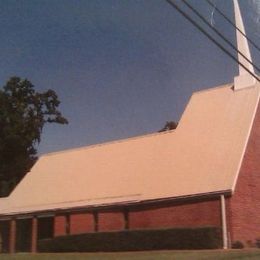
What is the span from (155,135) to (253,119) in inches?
293

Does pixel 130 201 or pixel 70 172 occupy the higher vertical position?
pixel 70 172

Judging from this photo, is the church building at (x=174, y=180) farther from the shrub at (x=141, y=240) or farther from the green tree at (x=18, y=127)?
the green tree at (x=18, y=127)

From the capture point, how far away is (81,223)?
33500 mm

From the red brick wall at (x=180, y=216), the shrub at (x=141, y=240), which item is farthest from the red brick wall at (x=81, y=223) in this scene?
the red brick wall at (x=180, y=216)

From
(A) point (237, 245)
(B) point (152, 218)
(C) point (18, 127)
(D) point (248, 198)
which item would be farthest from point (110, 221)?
(C) point (18, 127)

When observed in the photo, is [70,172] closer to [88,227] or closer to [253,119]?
[88,227]

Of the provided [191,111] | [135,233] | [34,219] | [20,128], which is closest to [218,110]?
[191,111]

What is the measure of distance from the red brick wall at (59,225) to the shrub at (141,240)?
2.03 metres

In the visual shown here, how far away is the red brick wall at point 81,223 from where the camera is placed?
33156mm

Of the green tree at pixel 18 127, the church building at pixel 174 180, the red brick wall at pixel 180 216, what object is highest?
the green tree at pixel 18 127

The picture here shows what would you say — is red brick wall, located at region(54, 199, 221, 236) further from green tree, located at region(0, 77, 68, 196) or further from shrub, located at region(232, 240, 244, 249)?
green tree, located at region(0, 77, 68, 196)

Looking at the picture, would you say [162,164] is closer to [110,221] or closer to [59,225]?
[110,221]

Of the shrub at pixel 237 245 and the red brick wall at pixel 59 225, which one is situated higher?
the red brick wall at pixel 59 225

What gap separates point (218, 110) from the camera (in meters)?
32.8
